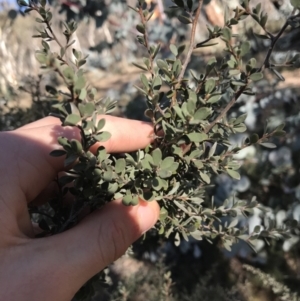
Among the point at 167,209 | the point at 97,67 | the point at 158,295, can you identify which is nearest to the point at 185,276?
the point at 158,295

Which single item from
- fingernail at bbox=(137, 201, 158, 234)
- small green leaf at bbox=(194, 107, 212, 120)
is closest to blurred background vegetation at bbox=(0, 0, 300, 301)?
fingernail at bbox=(137, 201, 158, 234)

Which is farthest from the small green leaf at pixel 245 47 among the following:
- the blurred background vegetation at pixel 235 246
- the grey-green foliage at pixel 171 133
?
the blurred background vegetation at pixel 235 246

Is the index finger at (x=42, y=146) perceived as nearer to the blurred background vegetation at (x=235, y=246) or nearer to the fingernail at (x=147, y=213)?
the fingernail at (x=147, y=213)

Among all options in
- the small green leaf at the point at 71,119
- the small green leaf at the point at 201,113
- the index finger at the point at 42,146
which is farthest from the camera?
the index finger at the point at 42,146

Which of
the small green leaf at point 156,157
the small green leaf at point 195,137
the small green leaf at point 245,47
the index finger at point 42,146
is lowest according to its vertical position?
the index finger at point 42,146

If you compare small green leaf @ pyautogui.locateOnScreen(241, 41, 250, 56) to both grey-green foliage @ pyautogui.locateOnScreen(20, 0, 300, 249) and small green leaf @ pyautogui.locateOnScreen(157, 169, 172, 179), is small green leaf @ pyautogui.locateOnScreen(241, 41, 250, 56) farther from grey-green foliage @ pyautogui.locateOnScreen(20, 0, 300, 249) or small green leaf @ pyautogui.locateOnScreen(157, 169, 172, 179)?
small green leaf @ pyautogui.locateOnScreen(157, 169, 172, 179)

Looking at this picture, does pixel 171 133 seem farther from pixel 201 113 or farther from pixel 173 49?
pixel 173 49

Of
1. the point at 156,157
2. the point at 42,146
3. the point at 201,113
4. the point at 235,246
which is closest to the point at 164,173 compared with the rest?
the point at 156,157

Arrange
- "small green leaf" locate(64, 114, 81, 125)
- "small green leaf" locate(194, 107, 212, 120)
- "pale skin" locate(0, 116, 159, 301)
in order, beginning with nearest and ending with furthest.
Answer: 1. "small green leaf" locate(64, 114, 81, 125)
2. "small green leaf" locate(194, 107, 212, 120)
3. "pale skin" locate(0, 116, 159, 301)
